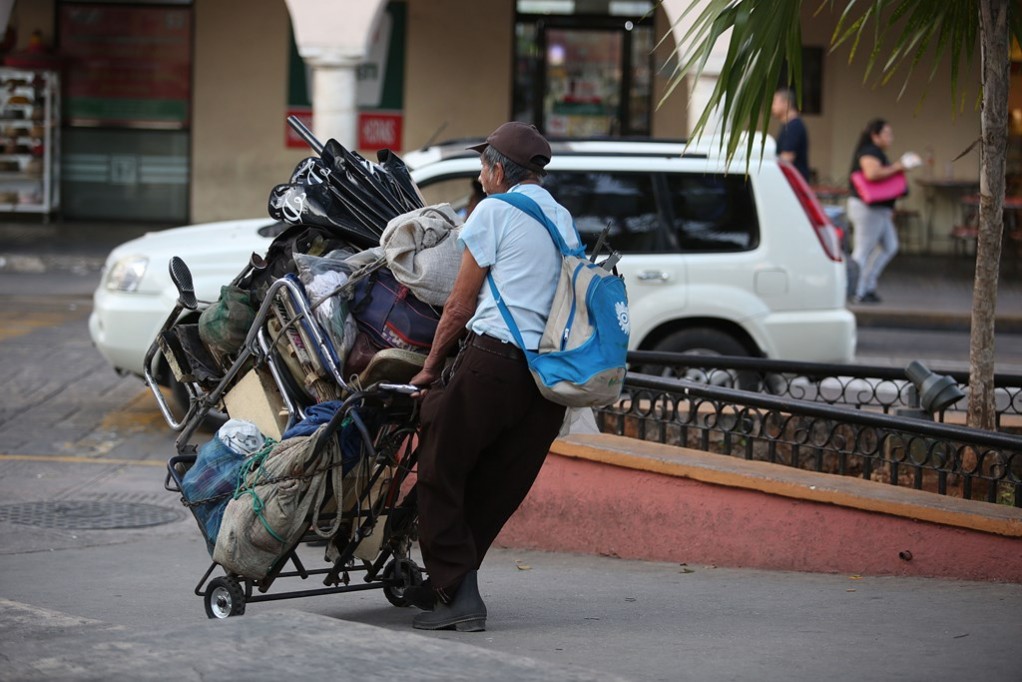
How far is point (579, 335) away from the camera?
16.1 ft

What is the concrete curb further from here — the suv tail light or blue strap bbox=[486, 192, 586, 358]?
blue strap bbox=[486, 192, 586, 358]

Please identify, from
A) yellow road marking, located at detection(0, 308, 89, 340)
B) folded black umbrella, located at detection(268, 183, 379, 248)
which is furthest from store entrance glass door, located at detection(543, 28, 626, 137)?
folded black umbrella, located at detection(268, 183, 379, 248)

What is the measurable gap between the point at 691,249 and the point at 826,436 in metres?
3.03

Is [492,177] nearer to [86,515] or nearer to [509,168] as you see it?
[509,168]

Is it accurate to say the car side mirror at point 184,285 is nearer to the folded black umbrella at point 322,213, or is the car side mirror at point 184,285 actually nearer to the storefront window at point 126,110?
the folded black umbrella at point 322,213

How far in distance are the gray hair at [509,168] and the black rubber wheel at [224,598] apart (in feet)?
5.58

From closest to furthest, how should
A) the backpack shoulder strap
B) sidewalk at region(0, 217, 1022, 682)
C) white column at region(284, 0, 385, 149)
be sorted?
sidewalk at region(0, 217, 1022, 682), the backpack shoulder strap, white column at region(284, 0, 385, 149)

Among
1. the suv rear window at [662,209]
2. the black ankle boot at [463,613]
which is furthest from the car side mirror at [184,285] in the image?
the suv rear window at [662,209]

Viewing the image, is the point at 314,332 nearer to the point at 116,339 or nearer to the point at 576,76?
the point at 116,339

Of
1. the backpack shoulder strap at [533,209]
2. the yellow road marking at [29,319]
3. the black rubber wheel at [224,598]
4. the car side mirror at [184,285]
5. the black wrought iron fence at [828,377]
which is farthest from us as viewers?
the yellow road marking at [29,319]

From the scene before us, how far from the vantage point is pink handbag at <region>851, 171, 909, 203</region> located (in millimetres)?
15781

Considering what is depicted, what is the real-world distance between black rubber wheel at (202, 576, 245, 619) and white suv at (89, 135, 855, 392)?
4.67 m

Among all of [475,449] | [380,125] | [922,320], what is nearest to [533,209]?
[475,449]

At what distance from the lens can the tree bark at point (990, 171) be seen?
21.2 feet
